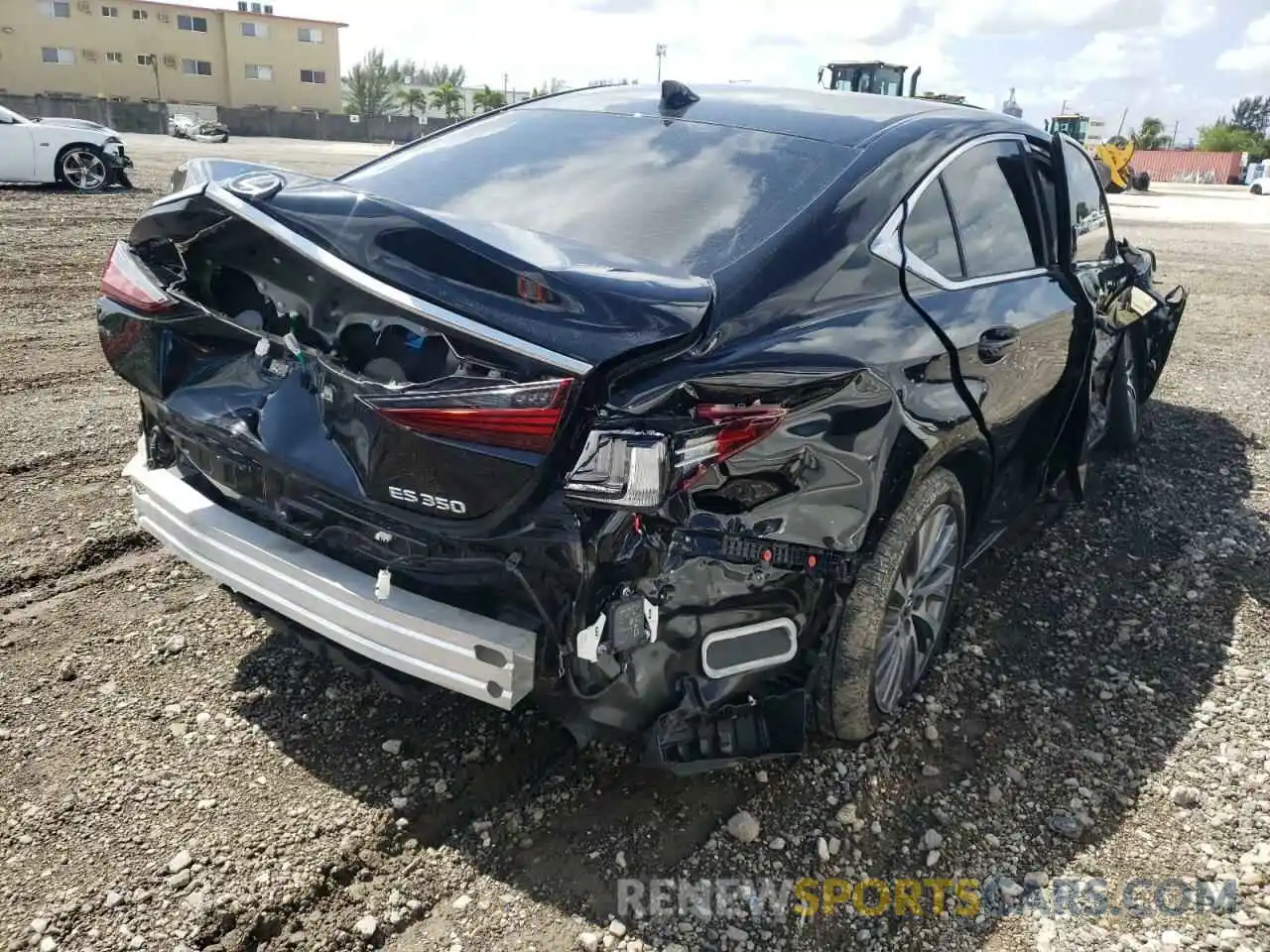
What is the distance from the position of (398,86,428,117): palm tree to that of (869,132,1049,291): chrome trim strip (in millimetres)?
93381

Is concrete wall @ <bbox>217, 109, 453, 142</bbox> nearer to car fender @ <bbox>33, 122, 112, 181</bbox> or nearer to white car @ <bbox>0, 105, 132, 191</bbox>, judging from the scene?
white car @ <bbox>0, 105, 132, 191</bbox>

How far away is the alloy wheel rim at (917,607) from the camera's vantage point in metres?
2.71

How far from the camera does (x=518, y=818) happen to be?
8.18 feet

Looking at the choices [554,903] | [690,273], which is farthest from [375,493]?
[554,903]

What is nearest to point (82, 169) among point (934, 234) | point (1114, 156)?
point (934, 234)

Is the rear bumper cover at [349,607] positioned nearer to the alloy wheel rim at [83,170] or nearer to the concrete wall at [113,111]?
the alloy wheel rim at [83,170]

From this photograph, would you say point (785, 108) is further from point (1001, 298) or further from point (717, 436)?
point (717, 436)

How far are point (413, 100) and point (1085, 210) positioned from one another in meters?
94.3

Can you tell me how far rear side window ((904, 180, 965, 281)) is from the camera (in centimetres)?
272

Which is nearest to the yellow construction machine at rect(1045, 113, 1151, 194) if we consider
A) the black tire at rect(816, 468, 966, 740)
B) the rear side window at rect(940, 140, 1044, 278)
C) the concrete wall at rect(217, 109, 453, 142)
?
the rear side window at rect(940, 140, 1044, 278)

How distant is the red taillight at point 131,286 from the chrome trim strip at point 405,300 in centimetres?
54

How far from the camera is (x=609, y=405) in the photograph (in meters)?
1.96

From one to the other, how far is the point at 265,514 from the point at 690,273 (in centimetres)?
122

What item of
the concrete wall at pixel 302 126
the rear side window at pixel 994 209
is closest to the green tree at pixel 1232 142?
the concrete wall at pixel 302 126
